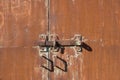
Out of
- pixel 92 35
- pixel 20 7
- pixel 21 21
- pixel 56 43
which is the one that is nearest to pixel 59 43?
pixel 56 43

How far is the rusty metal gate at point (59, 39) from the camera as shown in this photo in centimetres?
782

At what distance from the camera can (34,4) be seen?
26.5 ft

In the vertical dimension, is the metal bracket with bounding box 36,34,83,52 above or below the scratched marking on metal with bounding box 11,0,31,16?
below

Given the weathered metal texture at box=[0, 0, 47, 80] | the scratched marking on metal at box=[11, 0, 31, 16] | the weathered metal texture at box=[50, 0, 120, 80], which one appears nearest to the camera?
the weathered metal texture at box=[50, 0, 120, 80]

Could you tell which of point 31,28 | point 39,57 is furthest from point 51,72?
point 31,28

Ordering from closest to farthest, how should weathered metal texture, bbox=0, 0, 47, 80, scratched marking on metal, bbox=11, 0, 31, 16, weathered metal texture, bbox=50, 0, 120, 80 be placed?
weathered metal texture, bbox=50, 0, 120, 80
weathered metal texture, bbox=0, 0, 47, 80
scratched marking on metal, bbox=11, 0, 31, 16

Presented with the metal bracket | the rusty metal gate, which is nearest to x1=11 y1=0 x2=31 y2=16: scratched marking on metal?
the rusty metal gate

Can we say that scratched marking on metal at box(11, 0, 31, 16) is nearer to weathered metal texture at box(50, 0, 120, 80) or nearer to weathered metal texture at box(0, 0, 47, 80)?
weathered metal texture at box(0, 0, 47, 80)

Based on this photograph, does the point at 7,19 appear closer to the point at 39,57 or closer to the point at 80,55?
the point at 39,57

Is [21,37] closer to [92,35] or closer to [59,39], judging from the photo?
[59,39]

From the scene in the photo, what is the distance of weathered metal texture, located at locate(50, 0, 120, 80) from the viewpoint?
25.6ft

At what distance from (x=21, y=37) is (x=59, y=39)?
65 centimetres

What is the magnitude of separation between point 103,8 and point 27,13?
128cm

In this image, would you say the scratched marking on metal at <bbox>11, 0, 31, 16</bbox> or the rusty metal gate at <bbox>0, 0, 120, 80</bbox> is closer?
the rusty metal gate at <bbox>0, 0, 120, 80</bbox>
